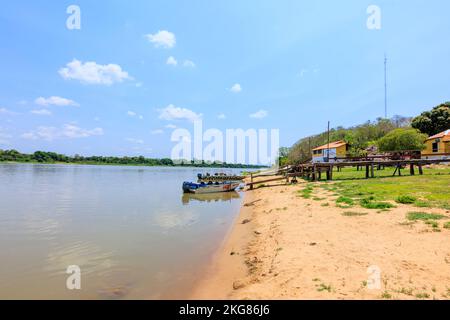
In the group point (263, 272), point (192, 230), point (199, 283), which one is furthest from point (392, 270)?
point (192, 230)

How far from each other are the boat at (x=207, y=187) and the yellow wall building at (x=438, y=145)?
27360mm

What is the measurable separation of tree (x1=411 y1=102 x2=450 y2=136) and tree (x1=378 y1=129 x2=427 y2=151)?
12276mm

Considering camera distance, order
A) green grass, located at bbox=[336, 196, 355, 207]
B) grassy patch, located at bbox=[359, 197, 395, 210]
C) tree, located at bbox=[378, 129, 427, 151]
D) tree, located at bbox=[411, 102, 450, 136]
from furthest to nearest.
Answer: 1. tree, located at bbox=[411, 102, 450, 136]
2. tree, located at bbox=[378, 129, 427, 151]
3. green grass, located at bbox=[336, 196, 355, 207]
4. grassy patch, located at bbox=[359, 197, 395, 210]

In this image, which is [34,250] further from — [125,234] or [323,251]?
[323,251]

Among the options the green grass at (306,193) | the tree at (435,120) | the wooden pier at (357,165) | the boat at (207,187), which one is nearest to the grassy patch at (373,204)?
the green grass at (306,193)

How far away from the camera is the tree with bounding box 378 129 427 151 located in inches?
1454

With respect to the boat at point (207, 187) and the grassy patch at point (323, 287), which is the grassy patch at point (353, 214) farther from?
the boat at point (207, 187)

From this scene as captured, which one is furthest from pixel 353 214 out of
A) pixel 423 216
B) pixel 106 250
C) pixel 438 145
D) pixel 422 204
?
pixel 438 145

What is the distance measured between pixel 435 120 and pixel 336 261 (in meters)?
55.2

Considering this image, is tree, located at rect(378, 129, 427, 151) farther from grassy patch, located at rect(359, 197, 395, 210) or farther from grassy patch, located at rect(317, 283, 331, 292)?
grassy patch, located at rect(317, 283, 331, 292)

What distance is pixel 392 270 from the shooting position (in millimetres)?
5988

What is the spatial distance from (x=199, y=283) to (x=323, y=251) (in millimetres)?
3631

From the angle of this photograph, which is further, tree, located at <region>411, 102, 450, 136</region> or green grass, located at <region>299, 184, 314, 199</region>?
tree, located at <region>411, 102, 450, 136</region>

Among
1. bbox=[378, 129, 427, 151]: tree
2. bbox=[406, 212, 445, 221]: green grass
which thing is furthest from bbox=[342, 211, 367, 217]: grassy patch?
bbox=[378, 129, 427, 151]: tree
